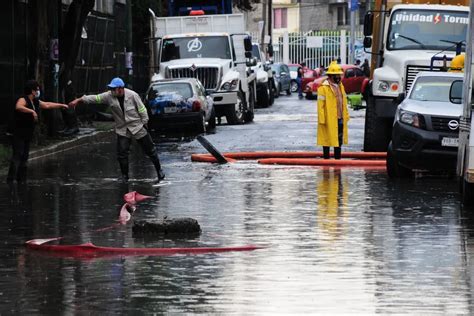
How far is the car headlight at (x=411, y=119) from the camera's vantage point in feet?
65.1

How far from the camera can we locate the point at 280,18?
11019cm

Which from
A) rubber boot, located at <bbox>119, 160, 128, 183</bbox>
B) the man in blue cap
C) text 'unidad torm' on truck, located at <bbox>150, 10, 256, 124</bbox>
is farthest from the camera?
text 'unidad torm' on truck, located at <bbox>150, 10, 256, 124</bbox>

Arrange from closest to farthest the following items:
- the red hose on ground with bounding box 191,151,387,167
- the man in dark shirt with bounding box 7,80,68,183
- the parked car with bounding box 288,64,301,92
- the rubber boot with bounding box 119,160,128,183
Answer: the man in dark shirt with bounding box 7,80,68,183
the rubber boot with bounding box 119,160,128,183
the red hose on ground with bounding box 191,151,387,167
the parked car with bounding box 288,64,301,92

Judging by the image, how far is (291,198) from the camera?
17562 mm

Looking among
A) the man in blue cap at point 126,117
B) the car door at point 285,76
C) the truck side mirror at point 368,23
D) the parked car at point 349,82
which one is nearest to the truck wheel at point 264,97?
the parked car at point 349,82

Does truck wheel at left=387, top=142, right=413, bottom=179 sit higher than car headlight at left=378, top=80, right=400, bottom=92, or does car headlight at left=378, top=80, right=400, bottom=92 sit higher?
car headlight at left=378, top=80, right=400, bottom=92

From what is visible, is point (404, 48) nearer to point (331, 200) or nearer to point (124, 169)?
point (124, 169)

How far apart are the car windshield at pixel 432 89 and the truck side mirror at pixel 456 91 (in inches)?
92.7

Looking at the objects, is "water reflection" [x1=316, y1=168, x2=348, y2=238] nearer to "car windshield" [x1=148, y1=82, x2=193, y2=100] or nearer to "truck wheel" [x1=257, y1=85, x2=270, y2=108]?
"car windshield" [x1=148, y1=82, x2=193, y2=100]

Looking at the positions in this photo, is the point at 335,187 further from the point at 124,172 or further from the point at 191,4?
the point at 191,4

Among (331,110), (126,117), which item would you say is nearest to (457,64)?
(331,110)

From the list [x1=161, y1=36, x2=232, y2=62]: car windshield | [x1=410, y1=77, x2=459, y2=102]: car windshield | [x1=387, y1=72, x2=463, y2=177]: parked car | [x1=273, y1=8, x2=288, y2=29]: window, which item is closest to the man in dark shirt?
[x1=387, y1=72, x2=463, y2=177]: parked car

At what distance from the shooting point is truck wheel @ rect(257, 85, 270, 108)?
5123 centimetres

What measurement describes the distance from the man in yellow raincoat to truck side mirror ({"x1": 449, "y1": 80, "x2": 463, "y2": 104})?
4.92 m
